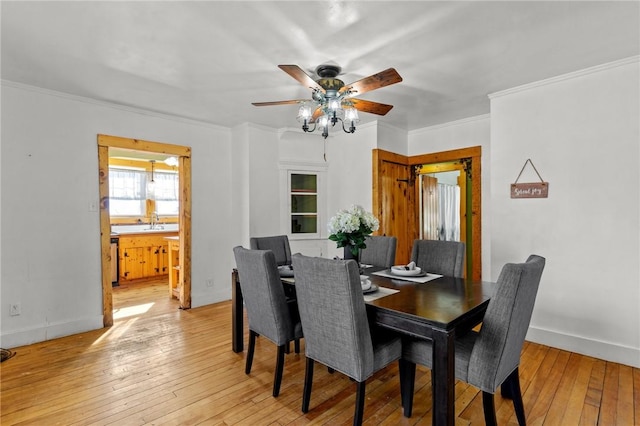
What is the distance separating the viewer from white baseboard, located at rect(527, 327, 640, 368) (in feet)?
8.57

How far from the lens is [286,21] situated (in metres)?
2.04

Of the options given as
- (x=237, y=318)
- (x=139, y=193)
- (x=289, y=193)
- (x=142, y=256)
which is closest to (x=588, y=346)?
(x=237, y=318)

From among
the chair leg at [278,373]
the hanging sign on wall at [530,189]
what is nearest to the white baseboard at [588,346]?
the hanging sign on wall at [530,189]

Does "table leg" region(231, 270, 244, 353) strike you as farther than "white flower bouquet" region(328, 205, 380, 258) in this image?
Yes

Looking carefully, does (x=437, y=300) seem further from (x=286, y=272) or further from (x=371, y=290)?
(x=286, y=272)

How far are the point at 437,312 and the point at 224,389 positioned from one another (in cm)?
164

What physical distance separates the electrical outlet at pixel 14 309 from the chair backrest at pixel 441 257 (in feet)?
12.4

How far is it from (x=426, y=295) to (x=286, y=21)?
195cm

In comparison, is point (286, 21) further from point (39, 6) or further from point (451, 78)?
point (451, 78)

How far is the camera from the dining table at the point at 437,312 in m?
1.52

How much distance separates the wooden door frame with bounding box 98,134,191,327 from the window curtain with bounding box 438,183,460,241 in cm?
419

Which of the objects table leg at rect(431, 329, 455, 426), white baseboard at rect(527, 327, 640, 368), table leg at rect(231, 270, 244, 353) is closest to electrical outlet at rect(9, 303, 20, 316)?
table leg at rect(231, 270, 244, 353)

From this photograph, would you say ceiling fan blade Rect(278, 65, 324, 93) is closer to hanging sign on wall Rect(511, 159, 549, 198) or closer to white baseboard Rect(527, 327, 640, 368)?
hanging sign on wall Rect(511, 159, 549, 198)

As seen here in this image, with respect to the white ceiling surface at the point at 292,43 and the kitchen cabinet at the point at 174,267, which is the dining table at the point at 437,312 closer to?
the white ceiling surface at the point at 292,43
